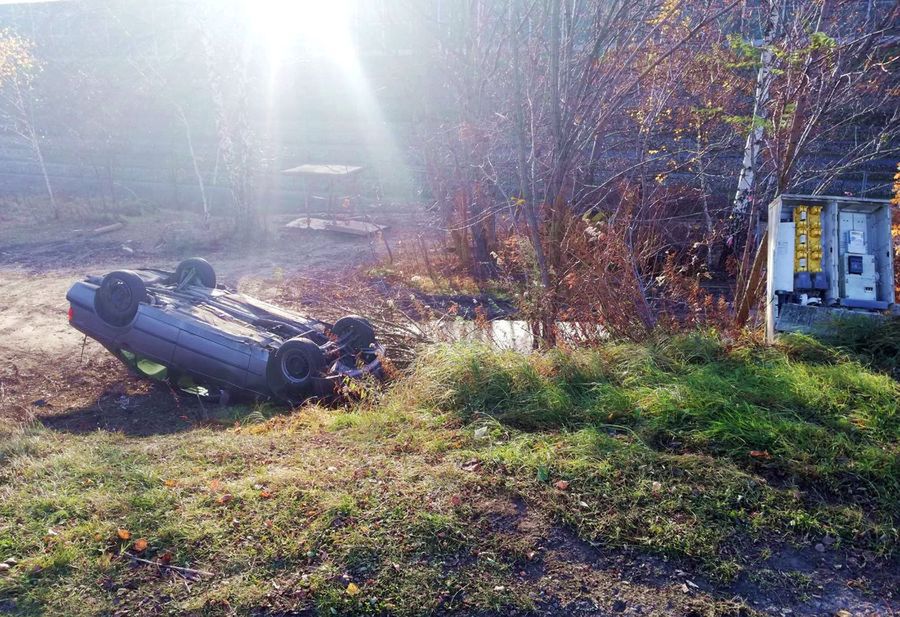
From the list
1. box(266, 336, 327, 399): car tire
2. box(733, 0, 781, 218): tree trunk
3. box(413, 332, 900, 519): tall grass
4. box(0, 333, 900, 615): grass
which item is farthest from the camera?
box(733, 0, 781, 218): tree trunk

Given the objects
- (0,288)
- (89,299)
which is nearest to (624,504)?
(89,299)

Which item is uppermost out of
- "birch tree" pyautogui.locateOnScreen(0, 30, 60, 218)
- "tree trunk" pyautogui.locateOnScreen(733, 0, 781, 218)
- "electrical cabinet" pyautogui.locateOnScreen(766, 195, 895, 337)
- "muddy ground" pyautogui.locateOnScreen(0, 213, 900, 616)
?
"birch tree" pyautogui.locateOnScreen(0, 30, 60, 218)

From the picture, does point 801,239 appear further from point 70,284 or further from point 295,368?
point 70,284

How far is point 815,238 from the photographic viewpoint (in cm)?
520

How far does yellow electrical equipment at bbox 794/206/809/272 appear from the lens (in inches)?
202

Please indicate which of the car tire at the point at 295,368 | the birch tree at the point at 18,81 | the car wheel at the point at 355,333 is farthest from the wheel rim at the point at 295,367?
the birch tree at the point at 18,81

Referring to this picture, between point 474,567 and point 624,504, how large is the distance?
2.78ft

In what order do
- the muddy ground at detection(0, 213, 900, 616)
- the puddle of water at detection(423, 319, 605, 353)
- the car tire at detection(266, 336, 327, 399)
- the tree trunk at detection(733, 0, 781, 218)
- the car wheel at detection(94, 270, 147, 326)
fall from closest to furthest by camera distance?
the muddy ground at detection(0, 213, 900, 616) < the puddle of water at detection(423, 319, 605, 353) < the car tire at detection(266, 336, 327, 399) < the car wheel at detection(94, 270, 147, 326) < the tree trunk at detection(733, 0, 781, 218)

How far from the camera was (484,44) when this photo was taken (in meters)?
9.25

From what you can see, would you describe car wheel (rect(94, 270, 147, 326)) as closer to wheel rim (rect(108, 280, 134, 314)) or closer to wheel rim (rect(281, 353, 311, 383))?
wheel rim (rect(108, 280, 134, 314))

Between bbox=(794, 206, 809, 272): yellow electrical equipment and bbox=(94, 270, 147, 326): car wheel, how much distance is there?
19.1 ft

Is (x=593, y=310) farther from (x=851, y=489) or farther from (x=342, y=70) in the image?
(x=342, y=70)

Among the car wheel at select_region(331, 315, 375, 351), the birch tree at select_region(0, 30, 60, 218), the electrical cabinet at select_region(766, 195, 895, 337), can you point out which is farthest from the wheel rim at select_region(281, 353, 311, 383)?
the birch tree at select_region(0, 30, 60, 218)

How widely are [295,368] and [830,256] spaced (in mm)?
4508
